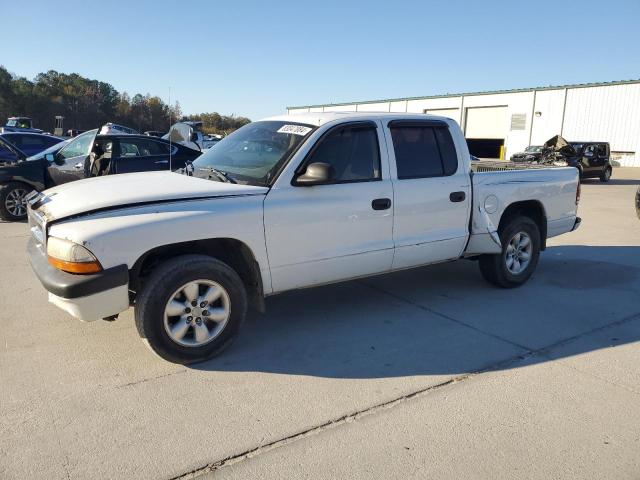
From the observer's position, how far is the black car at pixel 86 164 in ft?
30.1

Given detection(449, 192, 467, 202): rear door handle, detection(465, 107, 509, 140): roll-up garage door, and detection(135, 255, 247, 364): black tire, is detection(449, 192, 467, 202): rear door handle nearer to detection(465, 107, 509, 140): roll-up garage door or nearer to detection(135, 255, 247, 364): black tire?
detection(135, 255, 247, 364): black tire

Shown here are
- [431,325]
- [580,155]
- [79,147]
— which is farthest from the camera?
[580,155]

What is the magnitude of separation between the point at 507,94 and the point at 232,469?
42121 mm

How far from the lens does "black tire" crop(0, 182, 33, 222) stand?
30.7 feet

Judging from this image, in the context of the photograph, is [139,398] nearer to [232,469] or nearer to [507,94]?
[232,469]

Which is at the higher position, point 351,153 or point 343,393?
point 351,153

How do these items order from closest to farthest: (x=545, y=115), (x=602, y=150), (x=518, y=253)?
(x=518, y=253), (x=602, y=150), (x=545, y=115)

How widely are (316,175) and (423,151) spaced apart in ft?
5.06

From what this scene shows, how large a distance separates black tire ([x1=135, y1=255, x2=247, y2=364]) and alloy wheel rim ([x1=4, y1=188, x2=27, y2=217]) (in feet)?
24.1

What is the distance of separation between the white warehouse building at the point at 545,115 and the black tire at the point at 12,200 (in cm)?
2633

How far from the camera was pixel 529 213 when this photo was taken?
6074mm

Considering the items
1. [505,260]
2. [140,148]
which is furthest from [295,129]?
[140,148]

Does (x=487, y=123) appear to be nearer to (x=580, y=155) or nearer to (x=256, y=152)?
(x=580, y=155)

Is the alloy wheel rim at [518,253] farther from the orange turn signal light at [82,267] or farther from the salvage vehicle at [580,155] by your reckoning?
the salvage vehicle at [580,155]
